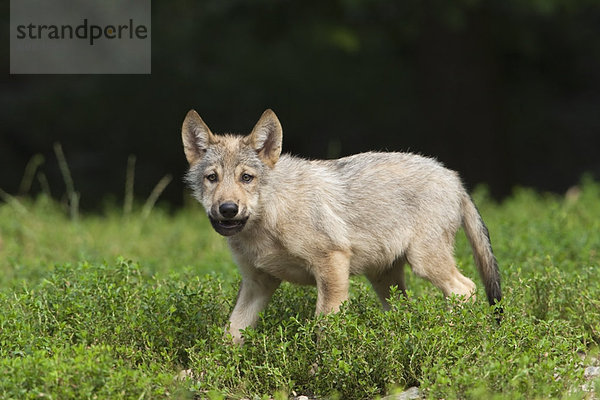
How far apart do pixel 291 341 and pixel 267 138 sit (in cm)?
146

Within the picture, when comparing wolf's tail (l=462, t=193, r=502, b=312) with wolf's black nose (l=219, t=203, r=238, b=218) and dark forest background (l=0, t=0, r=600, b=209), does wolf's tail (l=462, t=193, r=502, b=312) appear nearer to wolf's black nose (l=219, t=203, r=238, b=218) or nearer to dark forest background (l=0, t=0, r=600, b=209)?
wolf's black nose (l=219, t=203, r=238, b=218)

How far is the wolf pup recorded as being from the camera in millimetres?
6035

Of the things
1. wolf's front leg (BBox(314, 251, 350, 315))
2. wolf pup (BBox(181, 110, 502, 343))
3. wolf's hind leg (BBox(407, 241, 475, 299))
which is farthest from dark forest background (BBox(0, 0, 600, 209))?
wolf's front leg (BBox(314, 251, 350, 315))

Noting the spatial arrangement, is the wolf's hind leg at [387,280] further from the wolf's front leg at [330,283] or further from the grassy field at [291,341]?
the wolf's front leg at [330,283]

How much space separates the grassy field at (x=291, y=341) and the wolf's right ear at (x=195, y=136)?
1.00m

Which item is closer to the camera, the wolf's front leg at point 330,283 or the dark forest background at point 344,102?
the wolf's front leg at point 330,283

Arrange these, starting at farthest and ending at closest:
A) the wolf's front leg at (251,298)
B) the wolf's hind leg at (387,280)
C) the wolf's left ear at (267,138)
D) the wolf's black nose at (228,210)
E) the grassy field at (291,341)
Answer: the wolf's hind leg at (387,280)
the wolf's front leg at (251,298)
the wolf's left ear at (267,138)
the wolf's black nose at (228,210)
the grassy field at (291,341)

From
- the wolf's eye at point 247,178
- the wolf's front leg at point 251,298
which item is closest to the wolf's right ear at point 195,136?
the wolf's eye at point 247,178

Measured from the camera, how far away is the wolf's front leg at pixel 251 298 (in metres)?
6.34

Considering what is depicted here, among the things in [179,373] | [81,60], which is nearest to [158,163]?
[81,60]

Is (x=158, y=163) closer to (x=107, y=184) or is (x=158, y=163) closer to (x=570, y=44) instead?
(x=107, y=184)

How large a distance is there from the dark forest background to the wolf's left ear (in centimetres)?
880

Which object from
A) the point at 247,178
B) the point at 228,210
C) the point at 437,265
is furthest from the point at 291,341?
the point at 437,265

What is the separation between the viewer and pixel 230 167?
600cm
